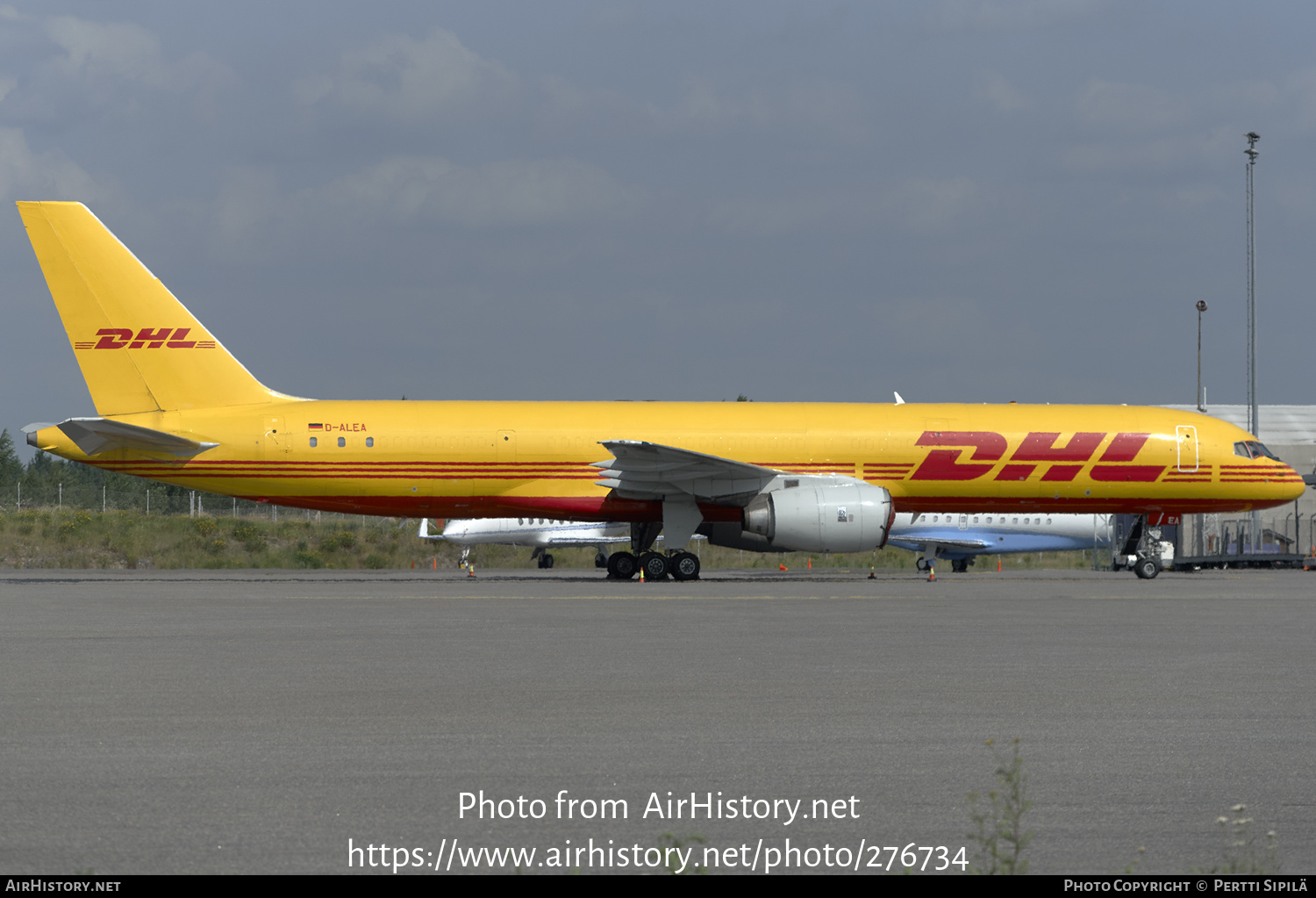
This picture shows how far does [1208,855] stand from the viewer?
551 cm

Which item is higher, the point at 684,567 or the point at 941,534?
the point at 941,534

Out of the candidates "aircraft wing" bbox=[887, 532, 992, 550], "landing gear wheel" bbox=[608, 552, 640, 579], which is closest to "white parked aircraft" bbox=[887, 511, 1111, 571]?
"aircraft wing" bbox=[887, 532, 992, 550]

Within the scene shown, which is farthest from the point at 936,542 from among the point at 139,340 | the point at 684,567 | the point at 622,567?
the point at 139,340

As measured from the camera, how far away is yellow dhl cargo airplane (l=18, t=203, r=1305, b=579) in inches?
1161

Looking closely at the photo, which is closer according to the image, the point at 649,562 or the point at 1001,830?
the point at 1001,830

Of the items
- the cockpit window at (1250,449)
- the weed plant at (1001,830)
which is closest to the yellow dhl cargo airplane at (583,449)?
the cockpit window at (1250,449)

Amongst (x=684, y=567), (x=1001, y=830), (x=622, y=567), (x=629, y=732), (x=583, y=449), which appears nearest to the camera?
(x=1001, y=830)

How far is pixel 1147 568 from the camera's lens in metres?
32.9

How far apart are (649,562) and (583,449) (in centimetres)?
302

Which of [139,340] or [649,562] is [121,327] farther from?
[649,562]

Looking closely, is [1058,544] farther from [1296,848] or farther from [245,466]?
[1296,848]

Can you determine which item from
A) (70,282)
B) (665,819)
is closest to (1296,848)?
(665,819)

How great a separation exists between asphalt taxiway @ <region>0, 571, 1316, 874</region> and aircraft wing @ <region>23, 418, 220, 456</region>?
11.0m
